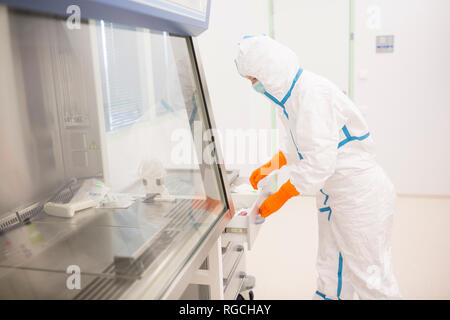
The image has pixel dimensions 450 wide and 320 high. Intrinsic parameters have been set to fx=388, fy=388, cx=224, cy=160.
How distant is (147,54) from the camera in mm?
1503

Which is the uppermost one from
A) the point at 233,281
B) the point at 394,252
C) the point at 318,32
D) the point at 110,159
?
the point at 318,32

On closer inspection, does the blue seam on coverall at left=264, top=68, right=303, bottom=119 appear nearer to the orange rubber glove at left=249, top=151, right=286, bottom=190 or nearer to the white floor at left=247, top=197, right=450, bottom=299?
the orange rubber glove at left=249, top=151, right=286, bottom=190

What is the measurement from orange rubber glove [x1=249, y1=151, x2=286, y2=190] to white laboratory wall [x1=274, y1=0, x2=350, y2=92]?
1880 millimetres

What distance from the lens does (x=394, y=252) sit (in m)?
2.69

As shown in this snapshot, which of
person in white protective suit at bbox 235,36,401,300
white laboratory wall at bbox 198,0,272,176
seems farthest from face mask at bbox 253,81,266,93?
white laboratory wall at bbox 198,0,272,176

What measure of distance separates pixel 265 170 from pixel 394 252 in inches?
52.7

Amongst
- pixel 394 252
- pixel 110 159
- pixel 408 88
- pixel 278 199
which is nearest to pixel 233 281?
pixel 278 199

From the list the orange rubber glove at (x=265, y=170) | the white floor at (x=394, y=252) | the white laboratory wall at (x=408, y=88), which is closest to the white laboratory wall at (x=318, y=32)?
the white laboratory wall at (x=408, y=88)

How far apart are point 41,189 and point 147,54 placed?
63cm

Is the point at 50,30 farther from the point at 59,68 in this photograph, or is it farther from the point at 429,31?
the point at 429,31

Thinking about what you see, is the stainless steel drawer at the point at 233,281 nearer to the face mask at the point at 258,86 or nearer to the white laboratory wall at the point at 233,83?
the face mask at the point at 258,86

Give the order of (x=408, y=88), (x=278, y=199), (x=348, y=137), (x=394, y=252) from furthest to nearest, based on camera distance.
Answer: (x=408, y=88), (x=394, y=252), (x=348, y=137), (x=278, y=199)

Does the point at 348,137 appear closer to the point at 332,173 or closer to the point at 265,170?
the point at 332,173
